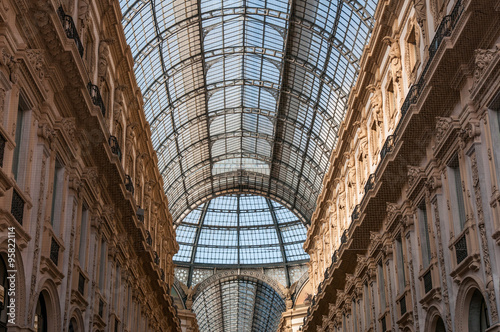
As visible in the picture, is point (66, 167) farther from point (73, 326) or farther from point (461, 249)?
point (461, 249)

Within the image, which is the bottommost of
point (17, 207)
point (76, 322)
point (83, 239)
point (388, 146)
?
point (76, 322)

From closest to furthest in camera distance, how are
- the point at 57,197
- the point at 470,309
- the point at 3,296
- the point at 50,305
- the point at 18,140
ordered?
the point at 3,296, the point at 18,140, the point at 470,309, the point at 50,305, the point at 57,197

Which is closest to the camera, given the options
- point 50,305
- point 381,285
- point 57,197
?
point 50,305

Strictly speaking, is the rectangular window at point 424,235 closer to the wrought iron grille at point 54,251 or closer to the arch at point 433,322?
the arch at point 433,322

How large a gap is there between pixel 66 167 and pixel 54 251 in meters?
3.00

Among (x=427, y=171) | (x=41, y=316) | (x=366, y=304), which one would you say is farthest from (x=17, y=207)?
(x=366, y=304)

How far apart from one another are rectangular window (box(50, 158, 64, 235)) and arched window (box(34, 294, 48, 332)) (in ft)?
7.43

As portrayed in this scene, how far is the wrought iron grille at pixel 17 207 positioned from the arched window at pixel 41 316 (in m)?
3.69

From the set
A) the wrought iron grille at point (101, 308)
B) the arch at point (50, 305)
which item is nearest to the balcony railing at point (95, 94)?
the arch at point (50, 305)

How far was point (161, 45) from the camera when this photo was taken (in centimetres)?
4484

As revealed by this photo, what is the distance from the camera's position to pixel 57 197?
2233 centimetres

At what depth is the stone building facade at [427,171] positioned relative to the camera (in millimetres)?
18156

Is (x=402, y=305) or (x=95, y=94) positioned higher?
(x=95, y=94)

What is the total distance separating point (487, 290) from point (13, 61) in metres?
12.9
